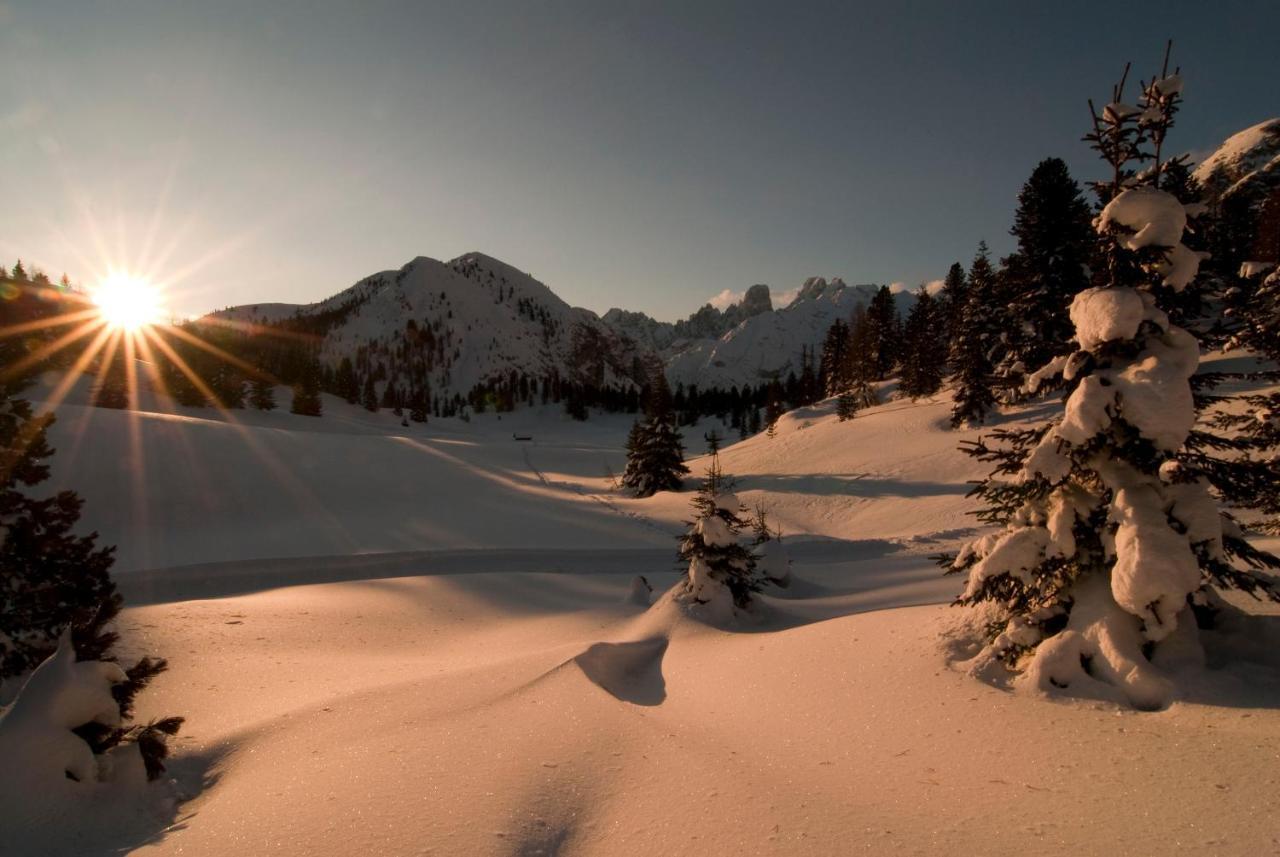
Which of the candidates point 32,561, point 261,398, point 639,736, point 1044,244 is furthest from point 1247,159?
point 261,398

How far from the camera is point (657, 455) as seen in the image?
37.5m

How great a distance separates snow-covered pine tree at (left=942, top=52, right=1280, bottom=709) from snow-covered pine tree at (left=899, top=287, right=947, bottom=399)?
4195cm

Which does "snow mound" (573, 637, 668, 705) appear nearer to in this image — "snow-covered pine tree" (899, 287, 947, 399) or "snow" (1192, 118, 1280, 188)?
"snow-covered pine tree" (899, 287, 947, 399)

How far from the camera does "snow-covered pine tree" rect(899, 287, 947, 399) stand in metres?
45.9

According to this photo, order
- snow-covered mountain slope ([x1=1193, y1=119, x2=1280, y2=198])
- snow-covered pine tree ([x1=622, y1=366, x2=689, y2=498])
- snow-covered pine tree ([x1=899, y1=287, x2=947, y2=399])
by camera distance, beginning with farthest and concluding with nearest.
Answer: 1. snow-covered mountain slope ([x1=1193, y1=119, x2=1280, y2=198])
2. snow-covered pine tree ([x1=899, y1=287, x2=947, y2=399])
3. snow-covered pine tree ([x1=622, y1=366, x2=689, y2=498])

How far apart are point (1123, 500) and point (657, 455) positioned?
32.8 meters

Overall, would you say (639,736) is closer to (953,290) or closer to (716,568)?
(716,568)

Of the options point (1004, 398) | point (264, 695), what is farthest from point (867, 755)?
point (1004, 398)

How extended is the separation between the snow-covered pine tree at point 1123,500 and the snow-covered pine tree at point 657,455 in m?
31.5

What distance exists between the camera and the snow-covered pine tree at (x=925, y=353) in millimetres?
45906

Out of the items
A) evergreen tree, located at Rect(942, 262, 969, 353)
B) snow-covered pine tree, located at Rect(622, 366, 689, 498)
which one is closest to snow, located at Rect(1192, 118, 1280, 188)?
evergreen tree, located at Rect(942, 262, 969, 353)

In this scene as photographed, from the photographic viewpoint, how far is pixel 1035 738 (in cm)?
425

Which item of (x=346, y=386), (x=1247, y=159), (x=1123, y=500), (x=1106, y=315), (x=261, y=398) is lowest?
(x=1123, y=500)

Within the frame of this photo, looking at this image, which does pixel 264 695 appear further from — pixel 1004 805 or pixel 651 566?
pixel 651 566
